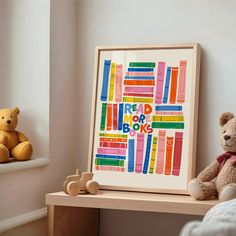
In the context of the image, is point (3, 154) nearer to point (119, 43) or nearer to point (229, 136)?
point (119, 43)

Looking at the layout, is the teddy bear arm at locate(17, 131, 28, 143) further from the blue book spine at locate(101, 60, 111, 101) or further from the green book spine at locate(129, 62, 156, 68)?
the green book spine at locate(129, 62, 156, 68)

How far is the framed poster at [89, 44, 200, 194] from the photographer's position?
2.20 meters

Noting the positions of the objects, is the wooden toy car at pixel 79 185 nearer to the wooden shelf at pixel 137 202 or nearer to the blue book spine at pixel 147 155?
the wooden shelf at pixel 137 202

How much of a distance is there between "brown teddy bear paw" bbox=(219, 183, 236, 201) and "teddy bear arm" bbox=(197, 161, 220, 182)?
16 cm

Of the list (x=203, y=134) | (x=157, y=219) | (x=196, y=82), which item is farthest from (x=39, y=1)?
(x=157, y=219)

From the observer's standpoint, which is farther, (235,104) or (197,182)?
(235,104)

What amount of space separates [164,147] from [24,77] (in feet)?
2.23

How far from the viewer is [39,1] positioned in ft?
7.51

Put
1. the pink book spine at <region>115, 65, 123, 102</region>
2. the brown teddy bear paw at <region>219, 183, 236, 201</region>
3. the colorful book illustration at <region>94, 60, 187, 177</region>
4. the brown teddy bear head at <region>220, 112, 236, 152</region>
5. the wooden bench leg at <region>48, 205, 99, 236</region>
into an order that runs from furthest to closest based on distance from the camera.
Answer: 1. the pink book spine at <region>115, 65, 123, 102</region>
2. the colorful book illustration at <region>94, 60, 187, 177</region>
3. the wooden bench leg at <region>48, 205, 99, 236</region>
4. the brown teddy bear head at <region>220, 112, 236, 152</region>
5. the brown teddy bear paw at <region>219, 183, 236, 201</region>

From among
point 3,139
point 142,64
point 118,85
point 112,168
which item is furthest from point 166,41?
point 3,139

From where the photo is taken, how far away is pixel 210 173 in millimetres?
2068

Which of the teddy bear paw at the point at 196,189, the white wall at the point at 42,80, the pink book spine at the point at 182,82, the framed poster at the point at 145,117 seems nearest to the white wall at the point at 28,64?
the white wall at the point at 42,80

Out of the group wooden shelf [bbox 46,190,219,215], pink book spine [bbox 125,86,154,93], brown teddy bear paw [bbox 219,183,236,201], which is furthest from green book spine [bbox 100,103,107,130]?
brown teddy bear paw [bbox 219,183,236,201]

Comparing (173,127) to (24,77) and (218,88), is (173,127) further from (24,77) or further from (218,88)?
(24,77)
